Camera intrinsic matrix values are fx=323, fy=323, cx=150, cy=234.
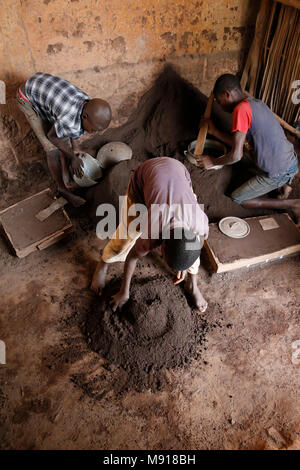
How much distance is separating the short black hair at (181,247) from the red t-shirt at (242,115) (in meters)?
1.59

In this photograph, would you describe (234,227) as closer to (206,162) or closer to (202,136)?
→ (206,162)

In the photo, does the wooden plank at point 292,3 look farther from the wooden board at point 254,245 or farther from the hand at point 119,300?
the hand at point 119,300

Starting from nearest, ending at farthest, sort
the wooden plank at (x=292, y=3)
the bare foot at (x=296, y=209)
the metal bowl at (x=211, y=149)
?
1. the wooden plank at (x=292, y=3)
2. the bare foot at (x=296, y=209)
3. the metal bowl at (x=211, y=149)

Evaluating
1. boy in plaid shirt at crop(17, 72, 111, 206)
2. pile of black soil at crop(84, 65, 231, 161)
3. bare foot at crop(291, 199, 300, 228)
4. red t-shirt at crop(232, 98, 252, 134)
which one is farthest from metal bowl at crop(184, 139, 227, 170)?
boy in plaid shirt at crop(17, 72, 111, 206)

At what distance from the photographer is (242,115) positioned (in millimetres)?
3119

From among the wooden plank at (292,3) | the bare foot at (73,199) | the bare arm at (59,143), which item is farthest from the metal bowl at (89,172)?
the wooden plank at (292,3)

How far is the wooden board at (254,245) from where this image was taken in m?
3.22

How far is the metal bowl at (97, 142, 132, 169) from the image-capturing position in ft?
12.9

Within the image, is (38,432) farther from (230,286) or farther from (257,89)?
(257,89)

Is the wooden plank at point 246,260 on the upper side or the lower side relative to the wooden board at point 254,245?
lower

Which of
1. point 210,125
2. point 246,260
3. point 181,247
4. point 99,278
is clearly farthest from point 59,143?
point 246,260

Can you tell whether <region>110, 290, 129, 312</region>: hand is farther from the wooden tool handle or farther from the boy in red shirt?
the wooden tool handle

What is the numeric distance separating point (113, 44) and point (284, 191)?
265 cm

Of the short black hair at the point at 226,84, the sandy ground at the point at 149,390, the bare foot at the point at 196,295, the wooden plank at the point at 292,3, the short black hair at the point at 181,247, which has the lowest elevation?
the sandy ground at the point at 149,390
